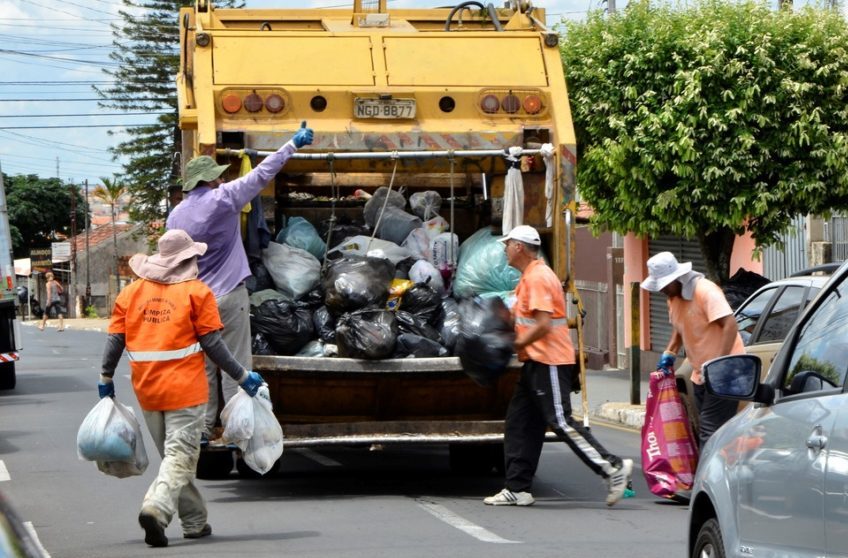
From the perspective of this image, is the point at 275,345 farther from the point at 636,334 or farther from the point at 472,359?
the point at 636,334

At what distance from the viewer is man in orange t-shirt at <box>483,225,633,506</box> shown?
9164 millimetres

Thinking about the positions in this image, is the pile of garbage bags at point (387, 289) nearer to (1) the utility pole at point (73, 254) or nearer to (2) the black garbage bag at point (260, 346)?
(2) the black garbage bag at point (260, 346)

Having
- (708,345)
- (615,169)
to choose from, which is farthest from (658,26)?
(708,345)

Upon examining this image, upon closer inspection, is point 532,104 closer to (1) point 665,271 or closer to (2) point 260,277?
(1) point 665,271

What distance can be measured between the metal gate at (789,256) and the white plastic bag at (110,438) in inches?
480

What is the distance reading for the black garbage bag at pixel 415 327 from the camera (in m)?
9.79

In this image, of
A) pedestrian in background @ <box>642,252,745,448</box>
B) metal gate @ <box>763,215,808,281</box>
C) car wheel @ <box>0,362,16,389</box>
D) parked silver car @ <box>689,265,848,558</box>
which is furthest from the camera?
car wheel @ <box>0,362,16,389</box>

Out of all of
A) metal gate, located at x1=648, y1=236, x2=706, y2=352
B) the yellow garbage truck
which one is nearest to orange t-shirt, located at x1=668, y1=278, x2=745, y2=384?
the yellow garbage truck

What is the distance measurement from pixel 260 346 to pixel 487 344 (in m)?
1.54

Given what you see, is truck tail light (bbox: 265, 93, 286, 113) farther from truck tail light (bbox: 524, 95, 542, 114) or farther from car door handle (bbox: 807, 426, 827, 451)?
car door handle (bbox: 807, 426, 827, 451)

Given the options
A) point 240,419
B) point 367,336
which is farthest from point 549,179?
point 240,419

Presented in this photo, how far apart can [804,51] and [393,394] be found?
863 cm

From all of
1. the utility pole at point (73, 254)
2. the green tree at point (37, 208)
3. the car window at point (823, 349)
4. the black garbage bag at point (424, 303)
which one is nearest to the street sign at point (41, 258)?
the green tree at point (37, 208)

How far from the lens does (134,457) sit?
8086mm
